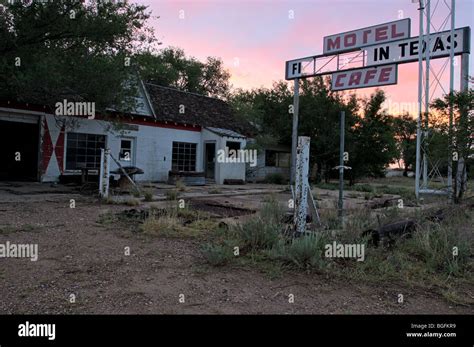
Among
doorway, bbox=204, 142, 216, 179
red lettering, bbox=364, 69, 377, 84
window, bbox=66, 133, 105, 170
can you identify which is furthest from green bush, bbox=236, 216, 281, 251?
doorway, bbox=204, 142, 216, 179

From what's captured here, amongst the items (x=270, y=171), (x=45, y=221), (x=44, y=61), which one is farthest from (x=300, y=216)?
(x=270, y=171)

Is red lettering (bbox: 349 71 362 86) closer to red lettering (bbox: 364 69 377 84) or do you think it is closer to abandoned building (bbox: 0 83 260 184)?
red lettering (bbox: 364 69 377 84)

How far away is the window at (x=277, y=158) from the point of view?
25.2 m

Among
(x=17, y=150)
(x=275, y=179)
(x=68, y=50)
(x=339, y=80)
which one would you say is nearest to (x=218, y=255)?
(x=68, y=50)

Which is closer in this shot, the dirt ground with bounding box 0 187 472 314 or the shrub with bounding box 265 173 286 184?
the dirt ground with bounding box 0 187 472 314

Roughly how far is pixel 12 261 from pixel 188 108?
18.5 metres

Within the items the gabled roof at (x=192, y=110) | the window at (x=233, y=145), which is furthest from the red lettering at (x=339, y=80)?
the gabled roof at (x=192, y=110)

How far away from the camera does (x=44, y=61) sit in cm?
1095

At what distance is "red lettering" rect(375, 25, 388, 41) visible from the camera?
14.0 meters

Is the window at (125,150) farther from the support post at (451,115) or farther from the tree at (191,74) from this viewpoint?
the tree at (191,74)

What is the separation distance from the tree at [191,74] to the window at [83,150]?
18162mm

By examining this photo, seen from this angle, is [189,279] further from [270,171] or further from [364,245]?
[270,171]

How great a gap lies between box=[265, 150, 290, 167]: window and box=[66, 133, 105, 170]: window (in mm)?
11236
